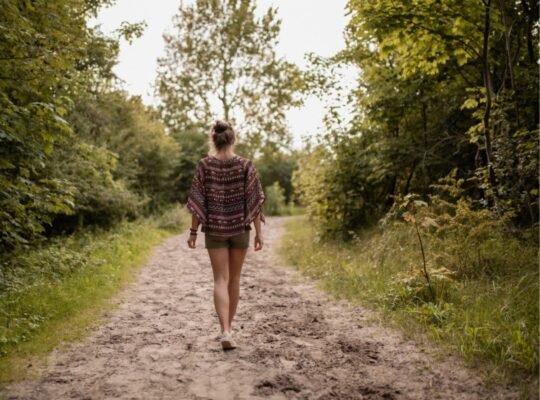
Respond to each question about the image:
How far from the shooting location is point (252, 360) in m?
4.11

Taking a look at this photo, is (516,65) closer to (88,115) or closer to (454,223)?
(454,223)

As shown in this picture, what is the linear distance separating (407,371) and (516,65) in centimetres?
648

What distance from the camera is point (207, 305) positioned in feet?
20.7

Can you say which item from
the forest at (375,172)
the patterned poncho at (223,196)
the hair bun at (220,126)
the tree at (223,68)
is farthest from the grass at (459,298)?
the tree at (223,68)

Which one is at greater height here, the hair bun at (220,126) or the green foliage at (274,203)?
the hair bun at (220,126)

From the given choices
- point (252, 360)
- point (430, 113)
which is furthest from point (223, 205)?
point (430, 113)

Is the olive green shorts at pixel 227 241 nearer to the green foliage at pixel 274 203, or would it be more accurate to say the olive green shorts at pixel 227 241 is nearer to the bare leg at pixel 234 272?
the bare leg at pixel 234 272

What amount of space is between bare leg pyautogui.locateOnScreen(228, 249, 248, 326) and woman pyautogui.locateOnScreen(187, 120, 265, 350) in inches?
0.7

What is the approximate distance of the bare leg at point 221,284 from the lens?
4.54 meters

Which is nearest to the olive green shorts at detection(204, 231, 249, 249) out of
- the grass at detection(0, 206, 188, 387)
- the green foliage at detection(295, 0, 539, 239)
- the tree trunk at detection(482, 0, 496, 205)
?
the grass at detection(0, 206, 188, 387)

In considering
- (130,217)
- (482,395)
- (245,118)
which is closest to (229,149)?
(482,395)

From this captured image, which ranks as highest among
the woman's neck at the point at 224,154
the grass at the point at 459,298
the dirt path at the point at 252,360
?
the woman's neck at the point at 224,154

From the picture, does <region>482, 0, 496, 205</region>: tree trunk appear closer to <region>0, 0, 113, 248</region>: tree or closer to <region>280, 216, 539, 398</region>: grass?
<region>280, 216, 539, 398</region>: grass

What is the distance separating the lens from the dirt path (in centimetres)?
344
